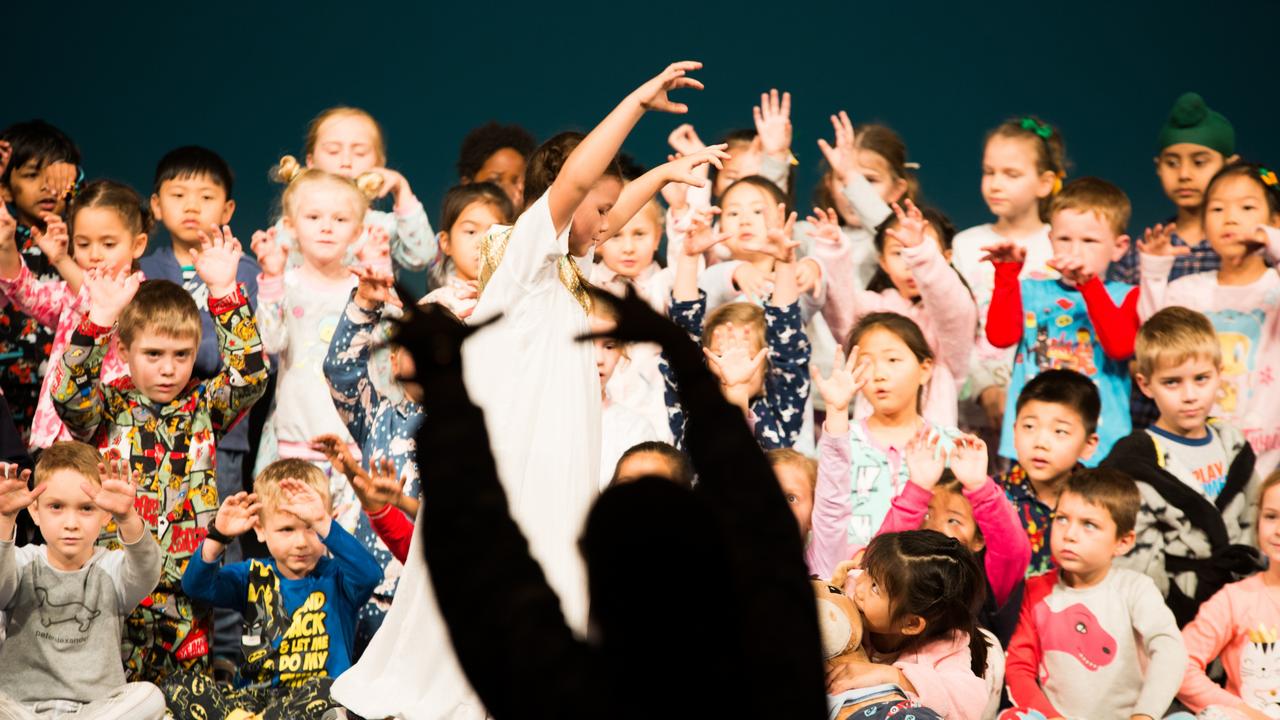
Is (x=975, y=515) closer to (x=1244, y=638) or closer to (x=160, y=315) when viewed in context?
(x=1244, y=638)

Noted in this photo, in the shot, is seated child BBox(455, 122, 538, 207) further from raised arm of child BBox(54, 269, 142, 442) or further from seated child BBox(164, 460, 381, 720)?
seated child BBox(164, 460, 381, 720)

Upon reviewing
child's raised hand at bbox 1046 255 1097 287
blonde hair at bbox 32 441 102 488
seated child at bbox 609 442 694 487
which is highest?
child's raised hand at bbox 1046 255 1097 287

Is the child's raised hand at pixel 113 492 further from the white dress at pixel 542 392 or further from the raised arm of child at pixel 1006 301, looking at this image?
the raised arm of child at pixel 1006 301

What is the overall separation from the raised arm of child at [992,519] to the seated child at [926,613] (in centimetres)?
58

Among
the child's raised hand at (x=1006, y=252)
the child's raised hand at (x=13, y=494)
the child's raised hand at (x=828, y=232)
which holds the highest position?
the child's raised hand at (x=828, y=232)

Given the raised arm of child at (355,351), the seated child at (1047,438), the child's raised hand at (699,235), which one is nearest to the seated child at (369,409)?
the raised arm of child at (355,351)

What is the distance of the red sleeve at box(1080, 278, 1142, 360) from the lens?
14.4ft

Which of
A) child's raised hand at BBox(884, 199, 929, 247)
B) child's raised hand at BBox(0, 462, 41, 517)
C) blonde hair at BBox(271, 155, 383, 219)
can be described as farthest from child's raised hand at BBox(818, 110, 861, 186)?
child's raised hand at BBox(0, 462, 41, 517)

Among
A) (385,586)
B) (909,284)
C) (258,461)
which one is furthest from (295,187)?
(909,284)

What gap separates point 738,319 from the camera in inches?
167

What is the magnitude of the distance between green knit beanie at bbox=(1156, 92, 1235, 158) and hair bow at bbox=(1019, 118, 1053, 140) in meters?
0.60

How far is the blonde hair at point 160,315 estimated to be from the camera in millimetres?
3754

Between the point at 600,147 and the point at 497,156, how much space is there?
2700 millimetres

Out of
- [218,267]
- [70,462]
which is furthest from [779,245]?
[70,462]
